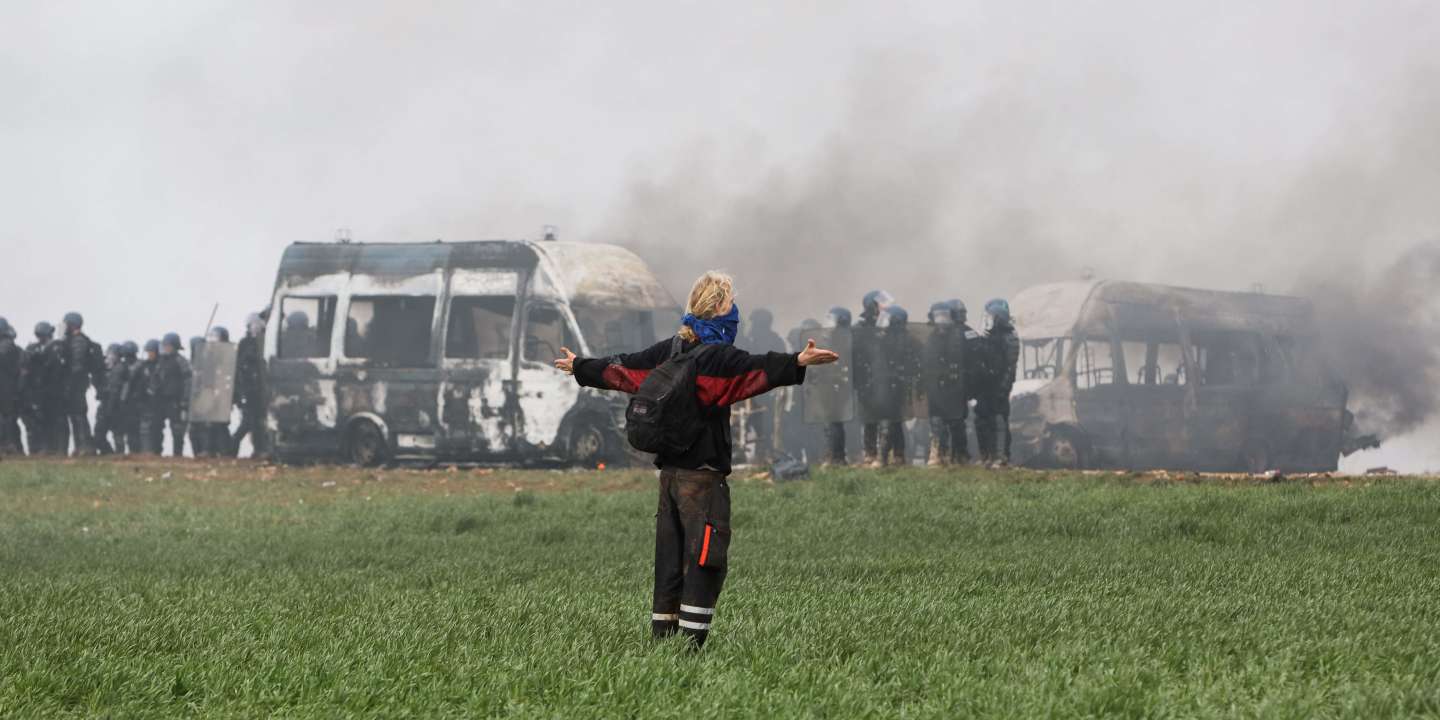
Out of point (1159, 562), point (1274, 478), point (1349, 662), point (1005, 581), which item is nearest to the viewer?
point (1349, 662)

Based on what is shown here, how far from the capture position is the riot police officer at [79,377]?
30.5 meters

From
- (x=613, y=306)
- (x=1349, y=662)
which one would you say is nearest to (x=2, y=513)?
(x=613, y=306)

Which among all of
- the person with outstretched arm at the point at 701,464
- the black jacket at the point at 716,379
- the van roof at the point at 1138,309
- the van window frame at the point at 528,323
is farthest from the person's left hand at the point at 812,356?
the van roof at the point at 1138,309

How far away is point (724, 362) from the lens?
702cm

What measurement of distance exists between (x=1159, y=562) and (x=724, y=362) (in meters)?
5.68

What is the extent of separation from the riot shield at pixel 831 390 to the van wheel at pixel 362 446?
696cm

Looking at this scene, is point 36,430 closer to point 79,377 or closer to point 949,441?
point 79,377

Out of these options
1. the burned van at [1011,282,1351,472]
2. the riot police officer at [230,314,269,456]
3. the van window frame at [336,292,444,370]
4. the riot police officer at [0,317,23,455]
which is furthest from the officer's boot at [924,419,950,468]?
the riot police officer at [0,317,23,455]

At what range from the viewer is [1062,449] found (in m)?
25.5

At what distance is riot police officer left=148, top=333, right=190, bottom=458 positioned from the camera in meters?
30.6

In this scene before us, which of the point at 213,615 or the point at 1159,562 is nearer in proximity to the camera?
the point at 213,615

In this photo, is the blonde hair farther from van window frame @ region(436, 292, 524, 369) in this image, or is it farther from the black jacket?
van window frame @ region(436, 292, 524, 369)

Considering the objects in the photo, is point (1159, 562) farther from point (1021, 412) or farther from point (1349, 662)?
point (1021, 412)

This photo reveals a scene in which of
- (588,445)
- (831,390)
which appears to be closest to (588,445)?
(588,445)
